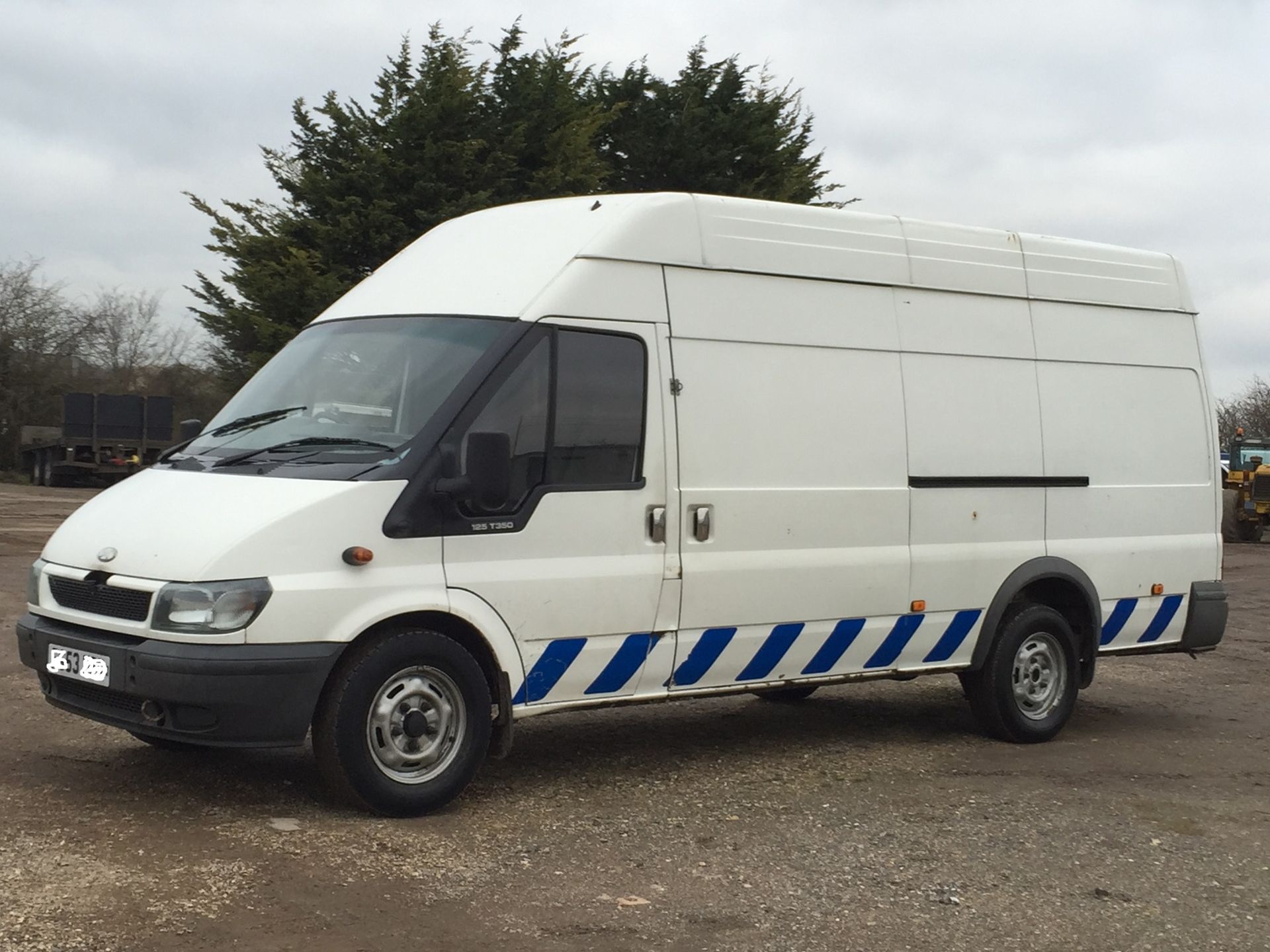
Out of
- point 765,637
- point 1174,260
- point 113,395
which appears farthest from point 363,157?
point 765,637

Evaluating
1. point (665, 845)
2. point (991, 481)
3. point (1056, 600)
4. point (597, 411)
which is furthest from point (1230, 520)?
point (665, 845)

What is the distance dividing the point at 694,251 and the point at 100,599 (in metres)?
3.07

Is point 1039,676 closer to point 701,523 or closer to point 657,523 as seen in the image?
point 701,523

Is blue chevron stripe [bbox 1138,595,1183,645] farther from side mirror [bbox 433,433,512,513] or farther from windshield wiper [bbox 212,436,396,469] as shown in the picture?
windshield wiper [bbox 212,436,396,469]

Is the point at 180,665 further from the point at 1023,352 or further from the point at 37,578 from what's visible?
the point at 1023,352

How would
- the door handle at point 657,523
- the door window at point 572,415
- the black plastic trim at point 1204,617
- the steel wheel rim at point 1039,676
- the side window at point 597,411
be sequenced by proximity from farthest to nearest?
1. the black plastic trim at point 1204,617
2. the steel wheel rim at point 1039,676
3. the door handle at point 657,523
4. the side window at point 597,411
5. the door window at point 572,415

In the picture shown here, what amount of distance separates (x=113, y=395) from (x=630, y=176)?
46.3 feet

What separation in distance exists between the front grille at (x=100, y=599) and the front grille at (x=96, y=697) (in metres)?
0.29

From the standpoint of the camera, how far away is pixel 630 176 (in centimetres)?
2927

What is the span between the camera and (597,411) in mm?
6754

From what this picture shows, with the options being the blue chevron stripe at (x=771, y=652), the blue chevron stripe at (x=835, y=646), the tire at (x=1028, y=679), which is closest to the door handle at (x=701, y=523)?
the blue chevron stripe at (x=771, y=652)

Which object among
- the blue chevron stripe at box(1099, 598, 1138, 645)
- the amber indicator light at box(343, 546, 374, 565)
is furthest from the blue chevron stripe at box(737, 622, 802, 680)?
the blue chevron stripe at box(1099, 598, 1138, 645)

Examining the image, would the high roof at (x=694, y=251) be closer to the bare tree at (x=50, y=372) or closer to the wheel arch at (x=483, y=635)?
the wheel arch at (x=483, y=635)

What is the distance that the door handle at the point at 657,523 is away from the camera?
6.88 m
